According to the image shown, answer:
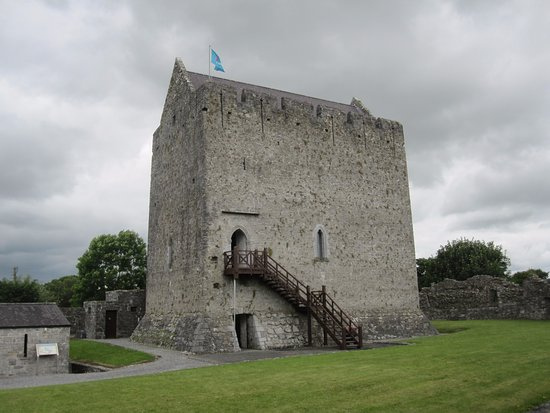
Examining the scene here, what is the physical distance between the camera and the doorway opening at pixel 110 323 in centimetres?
2914

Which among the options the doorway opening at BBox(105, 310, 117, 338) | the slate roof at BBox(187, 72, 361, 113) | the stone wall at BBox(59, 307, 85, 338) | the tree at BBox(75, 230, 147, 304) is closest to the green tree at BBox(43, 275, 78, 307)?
the tree at BBox(75, 230, 147, 304)

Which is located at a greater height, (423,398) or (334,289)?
(334,289)

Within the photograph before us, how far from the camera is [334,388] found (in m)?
10.8

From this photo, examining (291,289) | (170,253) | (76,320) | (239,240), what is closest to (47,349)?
(170,253)

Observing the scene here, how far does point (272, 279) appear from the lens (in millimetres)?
21328

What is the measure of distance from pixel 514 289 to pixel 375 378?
77.0ft

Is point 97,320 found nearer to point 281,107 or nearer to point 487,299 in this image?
point 281,107

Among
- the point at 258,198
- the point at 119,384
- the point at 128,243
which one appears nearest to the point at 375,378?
the point at 119,384

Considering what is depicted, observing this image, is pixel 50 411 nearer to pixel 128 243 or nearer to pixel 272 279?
pixel 272 279

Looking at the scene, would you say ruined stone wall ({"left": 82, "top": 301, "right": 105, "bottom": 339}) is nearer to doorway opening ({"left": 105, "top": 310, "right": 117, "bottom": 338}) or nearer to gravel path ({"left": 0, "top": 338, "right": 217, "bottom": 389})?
doorway opening ({"left": 105, "top": 310, "right": 117, "bottom": 338})

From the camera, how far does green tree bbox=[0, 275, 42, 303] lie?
4378 centimetres

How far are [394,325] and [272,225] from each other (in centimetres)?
790

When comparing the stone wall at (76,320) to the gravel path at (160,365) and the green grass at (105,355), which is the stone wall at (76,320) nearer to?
the green grass at (105,355)

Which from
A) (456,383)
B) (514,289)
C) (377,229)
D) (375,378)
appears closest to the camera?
(456,383)
